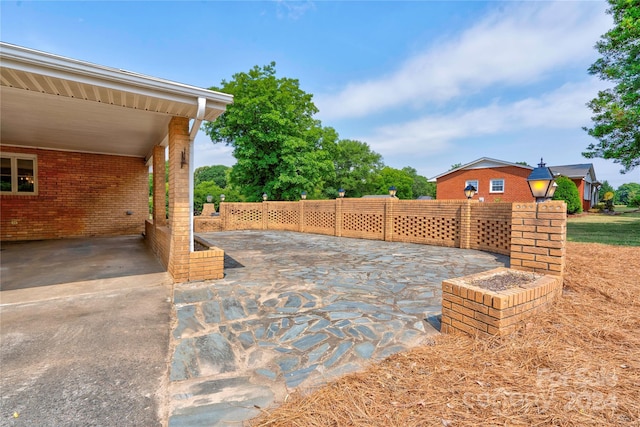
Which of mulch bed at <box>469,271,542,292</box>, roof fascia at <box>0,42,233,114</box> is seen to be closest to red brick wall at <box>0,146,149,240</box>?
roof fascia at <box>0,42,233,114</box>

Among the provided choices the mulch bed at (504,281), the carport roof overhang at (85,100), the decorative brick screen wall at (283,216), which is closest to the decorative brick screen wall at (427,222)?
the decorative brick screen wall at (283,216)

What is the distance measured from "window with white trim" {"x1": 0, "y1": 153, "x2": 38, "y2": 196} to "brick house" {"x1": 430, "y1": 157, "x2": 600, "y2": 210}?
24.2 m

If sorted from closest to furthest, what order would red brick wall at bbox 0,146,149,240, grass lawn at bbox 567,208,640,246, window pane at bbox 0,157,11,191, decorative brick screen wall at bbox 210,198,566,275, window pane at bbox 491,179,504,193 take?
decorative brick screen wall at bbox 210,198,566,275 → window pane at bbox 0,157,11,191 → red brick wall at bbox 0,146,149,240 → grass lawn at bbox 567,208,640,246 → window pane at bbox 491,179,504,193

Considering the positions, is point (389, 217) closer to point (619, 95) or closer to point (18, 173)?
point (619, 95)

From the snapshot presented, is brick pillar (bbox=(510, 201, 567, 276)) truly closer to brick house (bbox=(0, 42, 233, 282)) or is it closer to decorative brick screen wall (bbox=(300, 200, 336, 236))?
brick house (bbox=(0, 42, 233, 282))

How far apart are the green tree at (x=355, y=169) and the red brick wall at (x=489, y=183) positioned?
16426 mm

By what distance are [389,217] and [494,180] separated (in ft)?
59.1

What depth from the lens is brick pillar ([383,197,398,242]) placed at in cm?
997

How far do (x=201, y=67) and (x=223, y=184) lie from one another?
54.9 meters

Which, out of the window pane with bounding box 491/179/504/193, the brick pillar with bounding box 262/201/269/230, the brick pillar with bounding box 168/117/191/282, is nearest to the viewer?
the brick pillar with bounding box 168/117/191/282

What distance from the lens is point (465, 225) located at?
8.12 metres

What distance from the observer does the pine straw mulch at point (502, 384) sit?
1.51 meters

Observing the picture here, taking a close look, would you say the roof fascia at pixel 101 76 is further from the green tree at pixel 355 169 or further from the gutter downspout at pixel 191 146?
the green tree at pixel 355 169

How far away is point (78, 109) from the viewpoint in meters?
4.58
